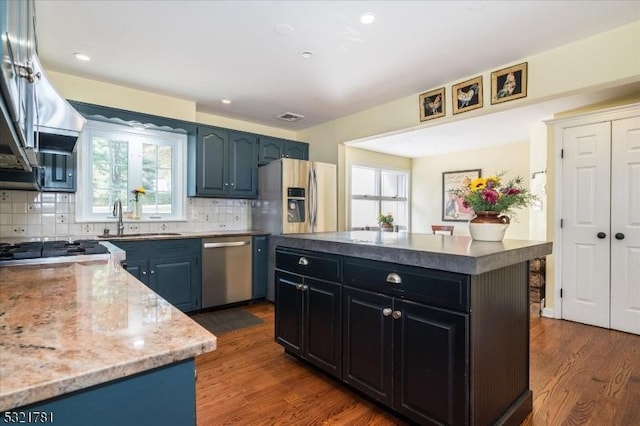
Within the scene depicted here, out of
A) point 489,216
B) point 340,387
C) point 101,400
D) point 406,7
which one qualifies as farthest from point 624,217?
point 101,400

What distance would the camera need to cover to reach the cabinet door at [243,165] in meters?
4.27

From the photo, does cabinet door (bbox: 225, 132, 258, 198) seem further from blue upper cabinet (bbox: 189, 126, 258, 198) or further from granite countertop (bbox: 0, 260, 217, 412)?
granite countertop (bbox: 0, 260, 217, 412)

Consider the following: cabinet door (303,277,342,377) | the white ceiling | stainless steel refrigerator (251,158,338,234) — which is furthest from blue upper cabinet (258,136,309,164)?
cabinet door (303,277,342,377)

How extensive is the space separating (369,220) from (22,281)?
5.54 metres

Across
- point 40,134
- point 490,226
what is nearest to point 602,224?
point 490,226

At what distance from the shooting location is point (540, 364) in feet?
8.21

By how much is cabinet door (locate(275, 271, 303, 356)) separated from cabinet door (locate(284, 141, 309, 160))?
2.60m

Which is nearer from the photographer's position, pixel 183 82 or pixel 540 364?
pixel 540 364

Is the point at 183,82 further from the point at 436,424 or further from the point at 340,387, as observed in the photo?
the point at 436,424

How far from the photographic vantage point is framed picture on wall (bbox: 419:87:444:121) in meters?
3.48

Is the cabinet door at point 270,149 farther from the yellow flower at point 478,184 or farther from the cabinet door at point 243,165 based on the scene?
the yellow flower at point 478,184

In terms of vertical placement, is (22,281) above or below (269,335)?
above

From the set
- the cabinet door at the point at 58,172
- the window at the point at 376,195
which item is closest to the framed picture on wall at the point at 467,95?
the window at the point at 376,195

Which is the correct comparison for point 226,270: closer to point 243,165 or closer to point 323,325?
point 243,165
